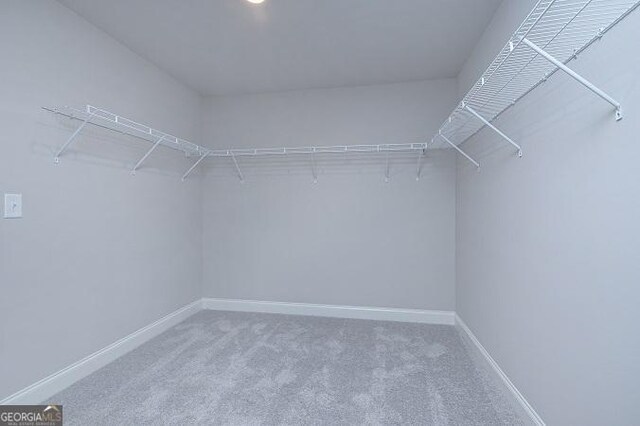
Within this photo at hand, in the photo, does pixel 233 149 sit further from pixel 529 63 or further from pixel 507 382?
pixel 507 382

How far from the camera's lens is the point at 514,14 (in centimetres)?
166

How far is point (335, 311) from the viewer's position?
311 cm

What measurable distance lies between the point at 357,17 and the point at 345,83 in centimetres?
102

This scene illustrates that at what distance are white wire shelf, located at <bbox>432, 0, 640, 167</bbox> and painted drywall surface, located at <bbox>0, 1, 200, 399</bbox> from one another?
2363 mm

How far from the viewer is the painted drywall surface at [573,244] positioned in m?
0.96

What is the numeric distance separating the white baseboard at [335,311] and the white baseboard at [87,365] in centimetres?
53

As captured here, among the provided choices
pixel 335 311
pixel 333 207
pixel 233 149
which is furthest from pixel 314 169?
pixel 335 311

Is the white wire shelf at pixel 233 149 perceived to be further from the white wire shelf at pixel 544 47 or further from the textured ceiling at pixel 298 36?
the white wire shelf at pixel 544 47

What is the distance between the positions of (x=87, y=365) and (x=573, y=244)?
2820 mm

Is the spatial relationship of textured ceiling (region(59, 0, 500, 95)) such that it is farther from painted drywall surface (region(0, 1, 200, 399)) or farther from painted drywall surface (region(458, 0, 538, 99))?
painted drywall surface (region(0, 1, 200, 399))

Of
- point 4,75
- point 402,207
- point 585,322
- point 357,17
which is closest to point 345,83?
point 357,17

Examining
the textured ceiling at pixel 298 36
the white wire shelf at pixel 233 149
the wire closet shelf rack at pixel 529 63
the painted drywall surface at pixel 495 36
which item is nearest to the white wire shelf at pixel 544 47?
the wire closet shelf rack at pixel 529 63

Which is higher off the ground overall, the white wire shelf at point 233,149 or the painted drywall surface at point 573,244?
the white wire shelf at point 233,149

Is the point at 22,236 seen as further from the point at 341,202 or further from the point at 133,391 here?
the point at 341,202
